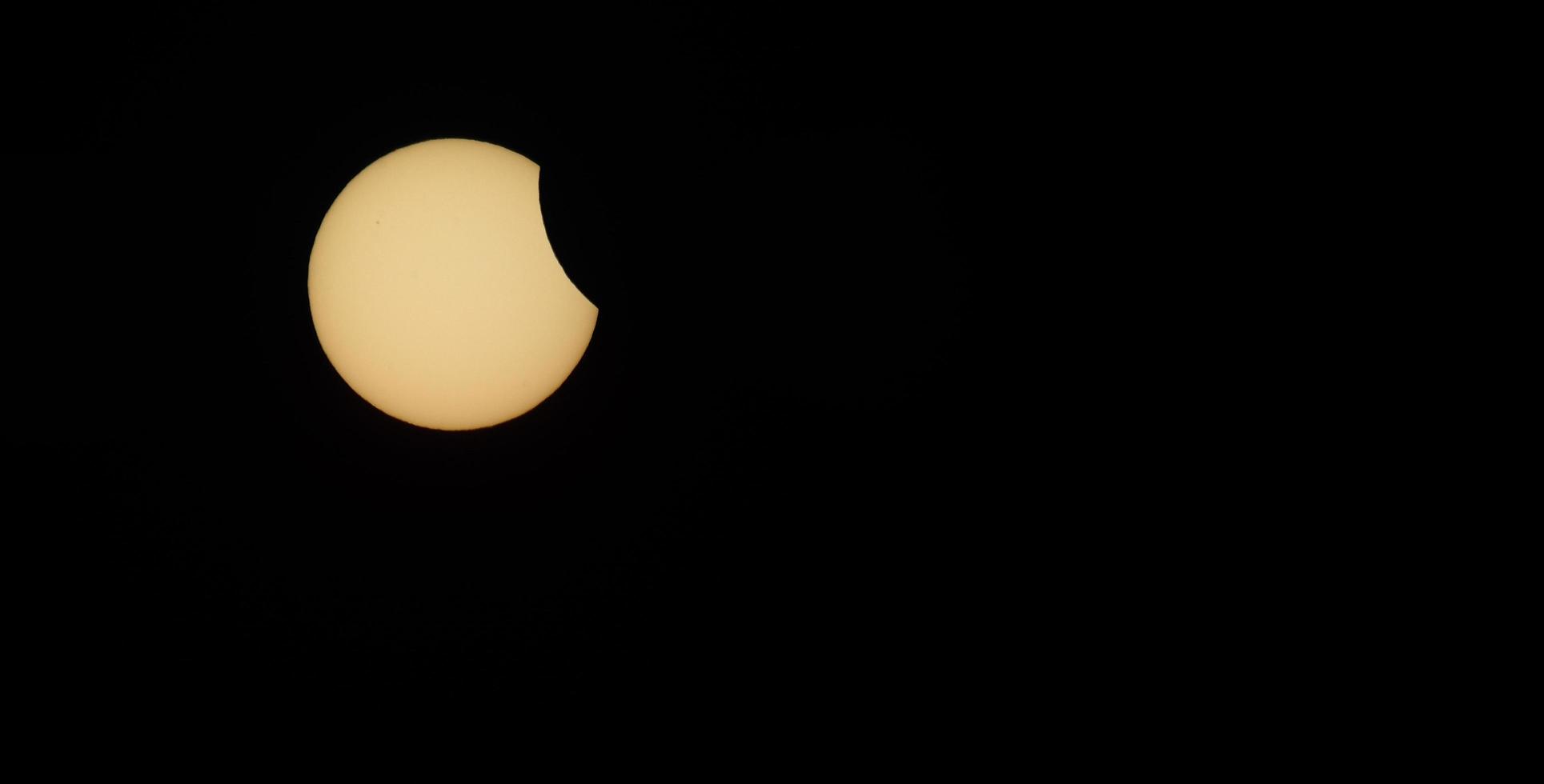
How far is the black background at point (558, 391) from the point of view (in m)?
1.15

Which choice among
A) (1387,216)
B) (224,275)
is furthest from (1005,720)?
(224,275)

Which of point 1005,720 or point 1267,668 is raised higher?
point 1005,720

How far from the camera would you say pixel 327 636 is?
1309mm

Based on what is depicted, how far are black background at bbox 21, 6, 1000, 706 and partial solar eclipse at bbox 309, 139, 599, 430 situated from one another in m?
0.04

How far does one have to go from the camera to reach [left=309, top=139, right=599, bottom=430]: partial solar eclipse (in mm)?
1113

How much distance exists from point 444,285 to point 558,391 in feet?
0.64

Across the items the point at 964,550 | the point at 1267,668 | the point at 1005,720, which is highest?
the point at 964,550

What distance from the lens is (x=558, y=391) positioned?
1.21 m

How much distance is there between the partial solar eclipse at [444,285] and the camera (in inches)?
43.8

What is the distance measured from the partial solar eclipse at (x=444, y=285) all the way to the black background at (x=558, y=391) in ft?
0.13

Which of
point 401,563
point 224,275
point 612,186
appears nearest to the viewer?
point 612,186

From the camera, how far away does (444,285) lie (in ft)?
3.65

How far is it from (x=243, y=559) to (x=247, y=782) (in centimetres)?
31

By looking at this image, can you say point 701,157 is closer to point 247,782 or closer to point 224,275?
point 224,275
